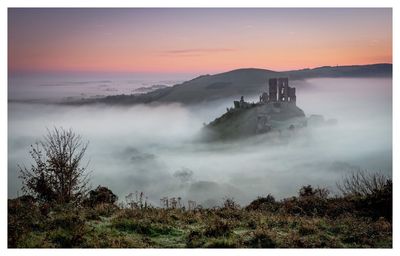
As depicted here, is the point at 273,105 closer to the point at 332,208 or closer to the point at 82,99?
the point at 332,208

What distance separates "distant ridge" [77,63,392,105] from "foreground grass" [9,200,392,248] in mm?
6173

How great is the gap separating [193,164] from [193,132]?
1332 millimetres

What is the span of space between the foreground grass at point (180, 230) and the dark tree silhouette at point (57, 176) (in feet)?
5.78

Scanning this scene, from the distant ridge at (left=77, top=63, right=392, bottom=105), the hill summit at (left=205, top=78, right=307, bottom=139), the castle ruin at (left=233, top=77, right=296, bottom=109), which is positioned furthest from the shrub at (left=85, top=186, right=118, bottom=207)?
the castle ruin at (left=233, top=77, right=296, bottom=109)

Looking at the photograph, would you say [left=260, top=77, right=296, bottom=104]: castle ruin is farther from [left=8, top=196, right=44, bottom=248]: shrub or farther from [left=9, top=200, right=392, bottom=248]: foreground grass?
[left=8, top=196, right=44, bottom=248]: shrub

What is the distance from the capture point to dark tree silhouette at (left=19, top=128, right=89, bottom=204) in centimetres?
1572

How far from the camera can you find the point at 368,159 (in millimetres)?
19078

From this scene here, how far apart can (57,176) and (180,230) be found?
5121mm

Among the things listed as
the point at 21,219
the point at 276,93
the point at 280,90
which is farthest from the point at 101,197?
the point at 280,90

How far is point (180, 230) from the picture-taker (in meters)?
12.9

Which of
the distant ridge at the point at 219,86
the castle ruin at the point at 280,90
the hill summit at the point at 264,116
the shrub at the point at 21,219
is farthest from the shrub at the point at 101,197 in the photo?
the castle ruin at the point at 280,90

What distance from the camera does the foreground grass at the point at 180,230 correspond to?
11.8m

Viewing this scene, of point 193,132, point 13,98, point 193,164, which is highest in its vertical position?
point 13,98
